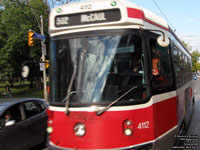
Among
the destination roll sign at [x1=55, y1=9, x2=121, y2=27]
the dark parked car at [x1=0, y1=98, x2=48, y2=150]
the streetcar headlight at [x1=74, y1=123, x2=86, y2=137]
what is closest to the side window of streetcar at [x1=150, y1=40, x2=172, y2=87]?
the destination roll sign at [x1=55, y1=9, x2=121, y2=27]

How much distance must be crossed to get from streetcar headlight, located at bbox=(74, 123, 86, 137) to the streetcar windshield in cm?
34

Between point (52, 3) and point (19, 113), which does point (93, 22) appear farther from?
point (52, 3)

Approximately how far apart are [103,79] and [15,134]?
3.08 metres

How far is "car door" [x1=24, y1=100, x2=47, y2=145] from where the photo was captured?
20.4ft

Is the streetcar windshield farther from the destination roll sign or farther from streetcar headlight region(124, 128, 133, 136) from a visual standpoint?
streetcar headlight region(124, 128, 133, 136)

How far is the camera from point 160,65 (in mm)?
4488

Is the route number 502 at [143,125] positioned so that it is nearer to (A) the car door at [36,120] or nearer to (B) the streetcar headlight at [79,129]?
(B) the streetcar headlight at [79,129]

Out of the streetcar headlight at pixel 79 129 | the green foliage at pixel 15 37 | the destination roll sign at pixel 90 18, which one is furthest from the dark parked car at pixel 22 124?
the green foliage at pixel 15 37

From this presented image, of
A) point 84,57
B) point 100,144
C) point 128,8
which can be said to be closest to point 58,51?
point 84,57

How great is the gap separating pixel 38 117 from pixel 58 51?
2.96 meters

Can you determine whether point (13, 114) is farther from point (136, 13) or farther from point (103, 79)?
point (136, 13)

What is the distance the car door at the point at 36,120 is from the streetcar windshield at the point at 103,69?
102 inches

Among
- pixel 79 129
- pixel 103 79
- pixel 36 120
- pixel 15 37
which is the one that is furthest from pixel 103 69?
pixel 15 37

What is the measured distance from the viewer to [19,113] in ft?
19.8
